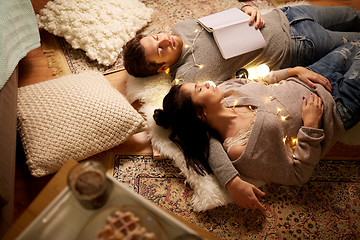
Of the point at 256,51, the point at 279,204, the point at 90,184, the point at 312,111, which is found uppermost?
the point at 90,184

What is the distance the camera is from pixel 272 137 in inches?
45.9

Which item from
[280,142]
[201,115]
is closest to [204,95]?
[201,115]

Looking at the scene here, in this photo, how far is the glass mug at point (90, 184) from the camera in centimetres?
71

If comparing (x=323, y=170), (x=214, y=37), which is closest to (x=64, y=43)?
(x=214, y=37)

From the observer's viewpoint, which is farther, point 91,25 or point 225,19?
point 91,25

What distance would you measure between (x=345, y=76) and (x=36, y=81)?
5.70ft

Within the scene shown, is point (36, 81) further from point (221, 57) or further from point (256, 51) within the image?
point (256, 51)

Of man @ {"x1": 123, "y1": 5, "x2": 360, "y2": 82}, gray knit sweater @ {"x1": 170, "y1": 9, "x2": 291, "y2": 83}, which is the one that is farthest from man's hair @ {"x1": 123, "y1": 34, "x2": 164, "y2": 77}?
gray knit sweater @ {"x1": 170, "y1": 9, "x2": 291, "y2": 83}

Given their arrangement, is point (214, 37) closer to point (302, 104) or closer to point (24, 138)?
point (302, 104)

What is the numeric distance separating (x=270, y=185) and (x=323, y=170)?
0.30 metres

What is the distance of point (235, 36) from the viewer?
143 cm

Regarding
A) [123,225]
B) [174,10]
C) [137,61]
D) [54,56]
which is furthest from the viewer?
[174,10]

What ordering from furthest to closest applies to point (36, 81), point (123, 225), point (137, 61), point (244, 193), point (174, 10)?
point (174, 10) < point (36, 81) < point (137, 61) < point (244, 193) < point (123, 225)

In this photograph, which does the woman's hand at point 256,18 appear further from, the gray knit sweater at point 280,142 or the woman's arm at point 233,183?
the woman's arm at point 233,183
